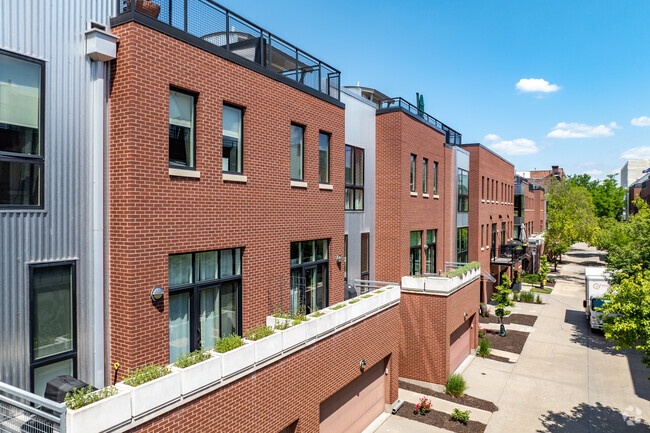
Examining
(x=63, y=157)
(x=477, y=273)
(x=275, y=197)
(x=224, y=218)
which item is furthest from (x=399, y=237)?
(x=63, y=157)

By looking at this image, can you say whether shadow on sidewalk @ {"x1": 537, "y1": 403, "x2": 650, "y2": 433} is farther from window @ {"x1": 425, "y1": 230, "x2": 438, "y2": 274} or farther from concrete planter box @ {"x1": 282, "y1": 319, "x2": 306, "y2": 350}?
concrete planter box @ {"x1": 282, "y1": 319, "x2": 306, "y2": 350}

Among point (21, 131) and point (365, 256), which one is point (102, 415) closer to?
point (21, 131)

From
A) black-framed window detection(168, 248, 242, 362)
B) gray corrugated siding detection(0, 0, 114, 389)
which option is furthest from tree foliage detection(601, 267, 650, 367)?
gray corrugated siding detection(0, 0, 114, 389)

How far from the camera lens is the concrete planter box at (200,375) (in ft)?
22.6

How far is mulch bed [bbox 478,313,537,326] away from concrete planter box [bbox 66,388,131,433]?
88.2 ft

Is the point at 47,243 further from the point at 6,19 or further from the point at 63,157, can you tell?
the point at 6,19

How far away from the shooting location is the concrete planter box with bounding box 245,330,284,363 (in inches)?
334

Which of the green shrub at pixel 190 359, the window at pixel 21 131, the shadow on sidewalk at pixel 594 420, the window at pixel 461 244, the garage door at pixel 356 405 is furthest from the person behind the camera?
the window at pixel 461 244

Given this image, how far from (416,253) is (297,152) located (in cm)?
1022

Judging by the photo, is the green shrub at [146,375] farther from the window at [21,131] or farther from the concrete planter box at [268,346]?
the window at [21,131]

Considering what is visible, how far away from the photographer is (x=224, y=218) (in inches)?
372

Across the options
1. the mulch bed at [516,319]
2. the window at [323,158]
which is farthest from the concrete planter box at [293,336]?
the mulch bed at [516,319]

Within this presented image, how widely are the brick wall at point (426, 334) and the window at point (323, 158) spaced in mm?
7345

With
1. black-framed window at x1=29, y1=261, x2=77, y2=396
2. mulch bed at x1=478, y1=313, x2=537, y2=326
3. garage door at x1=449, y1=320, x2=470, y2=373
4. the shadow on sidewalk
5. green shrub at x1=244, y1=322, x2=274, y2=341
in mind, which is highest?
black-framed window at x1=29, y1=261, x2=77, y2=396
